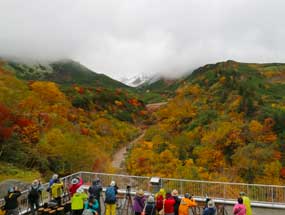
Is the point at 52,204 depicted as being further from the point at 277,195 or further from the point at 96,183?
the point at 277,195

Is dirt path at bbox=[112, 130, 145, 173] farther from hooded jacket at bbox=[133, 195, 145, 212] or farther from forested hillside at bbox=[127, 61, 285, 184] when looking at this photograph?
hooded jacket at bbox=[133, 195, 145, 212]

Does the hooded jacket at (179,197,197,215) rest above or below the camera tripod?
above

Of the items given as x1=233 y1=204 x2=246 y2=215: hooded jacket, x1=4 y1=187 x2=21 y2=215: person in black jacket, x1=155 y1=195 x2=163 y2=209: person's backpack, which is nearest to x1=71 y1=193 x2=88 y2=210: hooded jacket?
x1=4 y1=187 x2=21 y2=215: person in black jacket

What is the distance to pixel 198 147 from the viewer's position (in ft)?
219

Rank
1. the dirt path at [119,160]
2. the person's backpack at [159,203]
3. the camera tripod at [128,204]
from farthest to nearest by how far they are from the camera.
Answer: the dirt path at [119,160]
the camera tripod at [128,204]
the person's backpack at [159,203]

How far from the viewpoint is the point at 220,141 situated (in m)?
68.6

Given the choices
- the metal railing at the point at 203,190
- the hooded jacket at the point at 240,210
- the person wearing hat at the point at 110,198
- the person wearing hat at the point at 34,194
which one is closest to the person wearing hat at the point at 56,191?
the person wearing hat at the point at 34,194

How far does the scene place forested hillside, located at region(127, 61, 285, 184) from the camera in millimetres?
56281

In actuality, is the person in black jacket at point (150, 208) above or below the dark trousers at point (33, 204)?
above

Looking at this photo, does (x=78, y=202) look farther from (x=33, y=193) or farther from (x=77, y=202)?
(x=33, y=193)

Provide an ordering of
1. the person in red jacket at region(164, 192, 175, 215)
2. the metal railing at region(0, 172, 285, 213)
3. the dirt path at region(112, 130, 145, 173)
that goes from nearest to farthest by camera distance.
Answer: the person in red jacket at region(164, 192, 175, 215) → the metal railing at region(0, 172, 285, 213) → the dirt path at region(112, 130, 145, 173)

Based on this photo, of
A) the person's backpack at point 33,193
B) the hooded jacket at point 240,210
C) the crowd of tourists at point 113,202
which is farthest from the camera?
the person's backpack at point 33,193

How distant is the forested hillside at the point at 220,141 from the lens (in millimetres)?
56281

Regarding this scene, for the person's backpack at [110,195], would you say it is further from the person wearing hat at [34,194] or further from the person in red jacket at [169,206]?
A: the person wearing hat at [34,194]
